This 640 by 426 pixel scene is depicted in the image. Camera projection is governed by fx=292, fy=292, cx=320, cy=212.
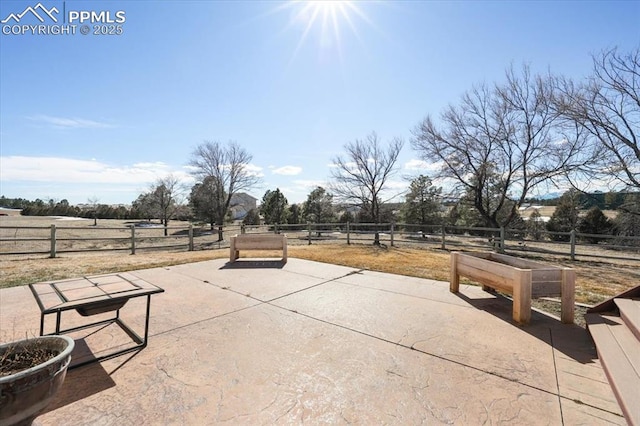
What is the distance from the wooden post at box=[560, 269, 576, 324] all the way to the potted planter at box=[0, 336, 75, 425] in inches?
168

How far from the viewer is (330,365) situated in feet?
7.43

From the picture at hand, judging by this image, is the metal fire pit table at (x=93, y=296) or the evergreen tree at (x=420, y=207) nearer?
the metal fire pit table at (x=93, y=296)

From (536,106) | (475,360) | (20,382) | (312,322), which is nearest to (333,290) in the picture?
(312,322)

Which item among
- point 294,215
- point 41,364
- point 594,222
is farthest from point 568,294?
point 294,215

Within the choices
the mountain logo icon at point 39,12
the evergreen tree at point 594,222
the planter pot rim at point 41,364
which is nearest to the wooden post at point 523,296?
the planter pot rim at point 41,364

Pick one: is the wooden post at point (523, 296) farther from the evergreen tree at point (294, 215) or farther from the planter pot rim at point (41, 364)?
the evergreen tree at point (294, 215)

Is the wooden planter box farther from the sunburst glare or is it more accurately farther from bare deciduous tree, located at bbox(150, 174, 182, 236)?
bare deciduous tree, located at bbox(150, 174, 182, 236)

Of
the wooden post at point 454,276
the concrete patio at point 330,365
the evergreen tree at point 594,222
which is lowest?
the concrete patio at point 330,365

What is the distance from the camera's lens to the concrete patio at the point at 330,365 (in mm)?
1730

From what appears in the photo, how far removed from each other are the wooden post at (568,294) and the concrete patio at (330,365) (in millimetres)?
131

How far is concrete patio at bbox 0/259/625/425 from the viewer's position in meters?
1.73

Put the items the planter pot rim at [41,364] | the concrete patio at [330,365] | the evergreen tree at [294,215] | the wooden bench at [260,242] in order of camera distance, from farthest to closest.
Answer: the evergreen tree at [294,215] → the wooden bench at [260,242] → the concrete patio at [330,365] → the planter pot rim at [41,364]

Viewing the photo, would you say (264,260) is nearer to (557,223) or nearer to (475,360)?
(475,360)

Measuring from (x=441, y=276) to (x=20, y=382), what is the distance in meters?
5.54
